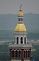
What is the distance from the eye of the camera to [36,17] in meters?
12.0

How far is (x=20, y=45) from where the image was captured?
9305mm

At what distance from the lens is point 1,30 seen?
12281 mm

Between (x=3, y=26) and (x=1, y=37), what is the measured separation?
485 mm

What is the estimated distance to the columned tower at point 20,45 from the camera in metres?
9.27

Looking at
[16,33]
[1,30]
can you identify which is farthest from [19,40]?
[1,30]

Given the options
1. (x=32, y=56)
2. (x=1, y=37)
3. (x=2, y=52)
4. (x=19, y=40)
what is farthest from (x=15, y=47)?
A: (x=1, y=37)

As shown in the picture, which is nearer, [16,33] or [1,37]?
[16,33]

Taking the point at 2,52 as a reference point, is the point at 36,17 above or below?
above

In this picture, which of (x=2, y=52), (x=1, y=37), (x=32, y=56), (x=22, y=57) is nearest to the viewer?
(x=22, y=57)

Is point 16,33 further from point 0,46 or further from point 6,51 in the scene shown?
point 0,46

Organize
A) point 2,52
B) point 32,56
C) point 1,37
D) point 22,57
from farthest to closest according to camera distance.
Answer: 1. point 1,37
2. point 2,52
3. point 32,56
4. point 22,57

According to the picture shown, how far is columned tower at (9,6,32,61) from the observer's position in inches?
365

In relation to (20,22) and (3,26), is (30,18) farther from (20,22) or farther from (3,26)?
(20,22)

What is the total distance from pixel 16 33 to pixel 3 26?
2.85 meters
